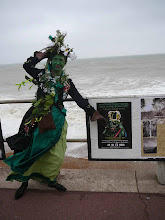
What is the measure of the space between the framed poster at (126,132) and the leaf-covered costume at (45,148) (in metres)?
0.22

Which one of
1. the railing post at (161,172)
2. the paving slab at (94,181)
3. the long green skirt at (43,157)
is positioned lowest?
the paving slab at (94,181)

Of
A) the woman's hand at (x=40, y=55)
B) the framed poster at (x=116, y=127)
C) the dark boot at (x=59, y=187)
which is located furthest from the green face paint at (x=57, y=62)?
the dark boot at (x=59, y=187)

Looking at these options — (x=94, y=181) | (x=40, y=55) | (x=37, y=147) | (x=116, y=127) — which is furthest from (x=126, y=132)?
(x=40, y=55)

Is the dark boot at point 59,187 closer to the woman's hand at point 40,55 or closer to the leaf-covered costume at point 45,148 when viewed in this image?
the leaf-covered costume at point 45,148

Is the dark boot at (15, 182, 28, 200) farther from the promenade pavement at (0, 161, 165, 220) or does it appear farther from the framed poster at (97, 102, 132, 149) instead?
the framed poster at (97, 102, 132, 149)

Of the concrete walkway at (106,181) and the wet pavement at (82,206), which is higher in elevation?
the concrete walkway at (106,181)

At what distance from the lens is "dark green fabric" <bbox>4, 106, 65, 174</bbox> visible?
2664 millimetres

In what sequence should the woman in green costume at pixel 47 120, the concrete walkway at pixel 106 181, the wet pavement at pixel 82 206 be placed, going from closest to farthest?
the wet pavement at pixel 82 206 < the woman in green costume at pixel 47 120 < the concrete walkway at pixel 106 181

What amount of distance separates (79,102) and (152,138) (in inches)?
36.2

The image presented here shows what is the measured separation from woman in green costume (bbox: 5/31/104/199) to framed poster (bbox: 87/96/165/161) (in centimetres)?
16

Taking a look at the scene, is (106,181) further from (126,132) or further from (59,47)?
(59,47)

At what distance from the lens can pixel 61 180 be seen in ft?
10.1

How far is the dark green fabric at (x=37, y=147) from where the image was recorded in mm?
2664

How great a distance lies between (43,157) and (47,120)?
46 centimetres
